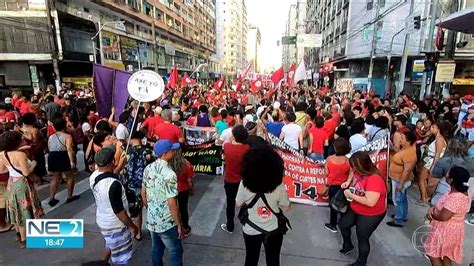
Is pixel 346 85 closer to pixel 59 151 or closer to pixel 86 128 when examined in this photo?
pixel 86 128

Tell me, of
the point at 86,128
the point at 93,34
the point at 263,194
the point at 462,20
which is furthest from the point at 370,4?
the point at 263,194

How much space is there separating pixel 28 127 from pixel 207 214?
394 centimetres

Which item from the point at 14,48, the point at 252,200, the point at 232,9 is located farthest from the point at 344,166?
the point at 232,9

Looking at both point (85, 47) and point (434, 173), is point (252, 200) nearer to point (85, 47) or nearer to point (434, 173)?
point (434, 173)

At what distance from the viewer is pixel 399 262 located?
3.86 m

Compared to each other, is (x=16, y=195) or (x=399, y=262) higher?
(x=16, y=195)

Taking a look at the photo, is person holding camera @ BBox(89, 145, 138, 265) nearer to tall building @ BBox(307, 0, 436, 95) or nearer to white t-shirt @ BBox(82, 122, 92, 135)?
white t-shirt @ BBox(82, 122, 92, 135)

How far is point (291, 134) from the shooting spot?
6.12m

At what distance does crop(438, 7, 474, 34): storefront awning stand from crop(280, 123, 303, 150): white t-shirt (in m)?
4.67

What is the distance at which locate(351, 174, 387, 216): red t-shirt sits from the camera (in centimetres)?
317

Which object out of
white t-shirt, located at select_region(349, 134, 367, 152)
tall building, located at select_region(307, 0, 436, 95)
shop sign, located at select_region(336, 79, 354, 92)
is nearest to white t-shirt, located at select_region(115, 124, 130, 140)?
white t-shirt, located at select_region(349, 134, 367, 152)

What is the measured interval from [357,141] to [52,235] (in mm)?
5241

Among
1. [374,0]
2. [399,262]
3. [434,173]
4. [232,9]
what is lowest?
[399,262]

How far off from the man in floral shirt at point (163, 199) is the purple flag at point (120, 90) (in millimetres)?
2803
